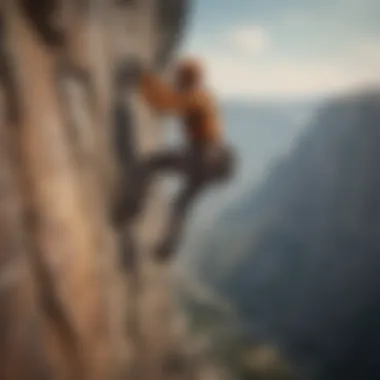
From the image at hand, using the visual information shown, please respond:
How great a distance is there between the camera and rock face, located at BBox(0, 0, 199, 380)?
2146 mm

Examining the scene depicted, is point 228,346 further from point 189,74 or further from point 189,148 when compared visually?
point 189,74

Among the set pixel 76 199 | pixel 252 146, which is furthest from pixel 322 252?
pixel 76 199

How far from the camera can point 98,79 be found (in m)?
2.21

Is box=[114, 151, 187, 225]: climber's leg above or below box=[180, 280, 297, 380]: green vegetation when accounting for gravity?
above

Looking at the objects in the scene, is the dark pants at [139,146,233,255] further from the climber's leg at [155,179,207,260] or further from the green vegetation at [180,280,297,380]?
the green vegetation at [180,280,297,380]

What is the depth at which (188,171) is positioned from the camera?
2.16 m

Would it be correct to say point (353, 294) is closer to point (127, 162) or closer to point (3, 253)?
point (127, 162)

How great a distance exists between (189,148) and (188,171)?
5 cm

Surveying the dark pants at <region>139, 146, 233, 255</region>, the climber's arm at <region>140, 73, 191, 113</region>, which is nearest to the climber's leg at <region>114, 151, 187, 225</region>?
Result: the dark pants at <region>139, 146, 233, 255</region>

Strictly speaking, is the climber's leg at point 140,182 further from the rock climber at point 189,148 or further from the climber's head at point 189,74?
the climber's head at point 189,74

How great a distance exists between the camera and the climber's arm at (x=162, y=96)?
2162mm

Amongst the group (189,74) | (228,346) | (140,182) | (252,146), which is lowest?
(228,346)

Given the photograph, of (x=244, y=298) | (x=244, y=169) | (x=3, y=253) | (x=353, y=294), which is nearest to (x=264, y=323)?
(x=244, y=298)

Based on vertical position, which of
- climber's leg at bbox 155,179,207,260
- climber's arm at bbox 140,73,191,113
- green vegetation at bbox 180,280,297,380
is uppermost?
climber's arm at bbox 140,73,191,113
